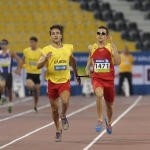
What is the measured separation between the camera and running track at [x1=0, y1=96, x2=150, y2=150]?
11.2m

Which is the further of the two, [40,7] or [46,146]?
[40,7]

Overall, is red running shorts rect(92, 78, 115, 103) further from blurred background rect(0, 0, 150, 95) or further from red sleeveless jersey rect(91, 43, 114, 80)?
blurred background rect(0, 0, 150, 95)

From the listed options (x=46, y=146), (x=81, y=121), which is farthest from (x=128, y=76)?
(x=46, y=146)

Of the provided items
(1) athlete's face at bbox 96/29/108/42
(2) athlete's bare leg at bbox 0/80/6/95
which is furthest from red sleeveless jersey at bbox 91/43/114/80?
(2) athlete's bare leg at bbox 0/80/6/95

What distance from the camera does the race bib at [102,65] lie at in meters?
12.4

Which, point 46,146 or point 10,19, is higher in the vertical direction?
point 10,19

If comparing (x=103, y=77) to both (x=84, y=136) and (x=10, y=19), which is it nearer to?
(x=84, y=136)

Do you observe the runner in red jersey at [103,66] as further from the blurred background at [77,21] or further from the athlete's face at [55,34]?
the blurred background at [77,21]

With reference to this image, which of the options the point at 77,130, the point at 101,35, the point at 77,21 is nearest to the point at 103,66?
the point at 101,35

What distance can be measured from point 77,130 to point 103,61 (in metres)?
2.33

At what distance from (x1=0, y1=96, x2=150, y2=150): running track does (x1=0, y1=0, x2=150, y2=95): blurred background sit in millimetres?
8461

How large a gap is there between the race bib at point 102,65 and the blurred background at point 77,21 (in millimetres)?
18101

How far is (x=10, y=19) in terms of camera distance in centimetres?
3259

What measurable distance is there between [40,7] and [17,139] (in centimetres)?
2093
